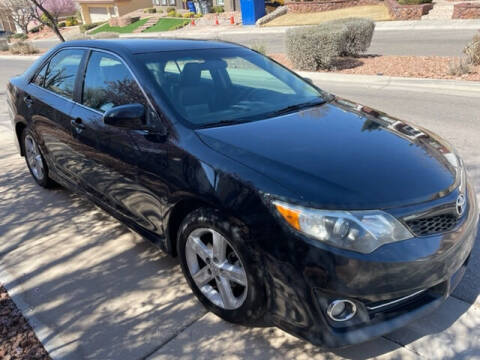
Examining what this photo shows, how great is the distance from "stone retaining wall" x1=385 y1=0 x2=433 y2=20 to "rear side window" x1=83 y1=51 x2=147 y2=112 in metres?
26.1

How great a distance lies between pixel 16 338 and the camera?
272cm

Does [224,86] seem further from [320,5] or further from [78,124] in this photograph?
[320,5]

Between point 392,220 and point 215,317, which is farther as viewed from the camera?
point 215,317

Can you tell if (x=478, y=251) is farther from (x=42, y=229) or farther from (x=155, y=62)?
(x=42, y=229)

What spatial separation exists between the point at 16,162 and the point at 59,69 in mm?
2531

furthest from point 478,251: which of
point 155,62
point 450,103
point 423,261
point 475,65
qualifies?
point 475,65

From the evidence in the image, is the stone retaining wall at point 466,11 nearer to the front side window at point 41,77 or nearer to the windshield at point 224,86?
the windshield at point 224,86

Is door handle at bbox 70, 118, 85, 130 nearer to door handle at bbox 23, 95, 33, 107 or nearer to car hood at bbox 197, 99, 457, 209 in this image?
door handle at bbox 23, 95, 33, 107

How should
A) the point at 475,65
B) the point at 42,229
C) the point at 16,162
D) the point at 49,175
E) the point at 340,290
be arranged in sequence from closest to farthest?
1. the point at 340,290
2. the point at 42,229
3. the point at 49,175
4. the point at 16,162
5. the point at 475,65

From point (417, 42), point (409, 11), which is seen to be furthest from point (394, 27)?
point (417, 42)

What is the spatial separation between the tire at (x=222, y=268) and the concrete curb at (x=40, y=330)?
0.85 metres

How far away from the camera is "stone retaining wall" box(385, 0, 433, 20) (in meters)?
25.4

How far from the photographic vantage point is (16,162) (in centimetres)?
629

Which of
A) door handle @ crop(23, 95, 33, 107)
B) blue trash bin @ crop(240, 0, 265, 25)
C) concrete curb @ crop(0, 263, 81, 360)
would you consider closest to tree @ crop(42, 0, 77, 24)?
blue trash bin @ crop(240, 0, 265, 25)
